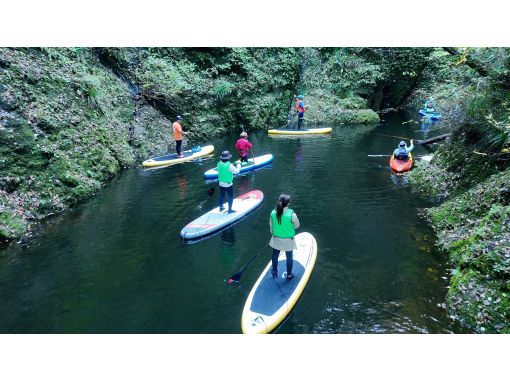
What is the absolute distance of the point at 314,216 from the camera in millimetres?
11930

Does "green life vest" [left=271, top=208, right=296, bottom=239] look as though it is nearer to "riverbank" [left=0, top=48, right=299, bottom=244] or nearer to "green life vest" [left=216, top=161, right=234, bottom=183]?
"green life vest" [left=216, top=161, right=234, bottom=183]

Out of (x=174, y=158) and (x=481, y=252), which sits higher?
(x=481, y=252)

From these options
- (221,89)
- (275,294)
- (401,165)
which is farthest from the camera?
→ (221,89)

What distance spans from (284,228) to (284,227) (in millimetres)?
22

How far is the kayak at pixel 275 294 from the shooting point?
272 inches

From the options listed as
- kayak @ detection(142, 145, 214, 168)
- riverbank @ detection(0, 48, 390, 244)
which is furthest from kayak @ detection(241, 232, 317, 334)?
kayak @ detection(142, 145, 214, 168)

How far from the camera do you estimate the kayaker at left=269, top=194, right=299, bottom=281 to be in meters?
7.56

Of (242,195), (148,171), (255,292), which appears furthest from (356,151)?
(255,292)

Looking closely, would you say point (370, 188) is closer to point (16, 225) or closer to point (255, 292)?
point (255, 292)

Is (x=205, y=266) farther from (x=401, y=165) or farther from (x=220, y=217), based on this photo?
(x=401, y=165)

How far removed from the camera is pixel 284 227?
25.5 feet

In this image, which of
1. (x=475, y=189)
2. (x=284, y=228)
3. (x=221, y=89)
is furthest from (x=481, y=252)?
(x=221, y=89)

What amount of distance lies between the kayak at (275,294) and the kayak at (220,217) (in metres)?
2.54

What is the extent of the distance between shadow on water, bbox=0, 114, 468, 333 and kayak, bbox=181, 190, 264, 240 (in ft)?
0.89
